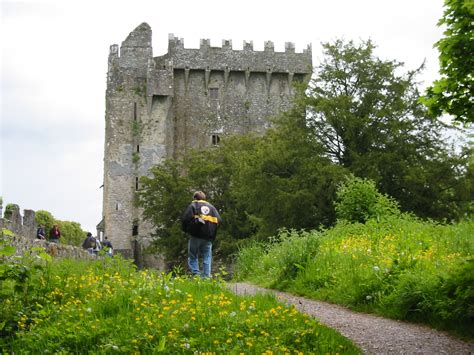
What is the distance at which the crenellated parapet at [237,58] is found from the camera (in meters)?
55.0

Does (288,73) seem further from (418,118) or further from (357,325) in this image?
(357,325)

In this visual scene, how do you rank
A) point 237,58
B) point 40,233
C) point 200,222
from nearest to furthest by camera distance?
point 200,222 → point 40,233 → point 237,58

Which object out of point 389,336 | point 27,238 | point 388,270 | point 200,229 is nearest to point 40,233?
point 27,238

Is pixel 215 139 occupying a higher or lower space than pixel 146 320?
higher

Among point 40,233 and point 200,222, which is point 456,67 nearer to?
point 200,222

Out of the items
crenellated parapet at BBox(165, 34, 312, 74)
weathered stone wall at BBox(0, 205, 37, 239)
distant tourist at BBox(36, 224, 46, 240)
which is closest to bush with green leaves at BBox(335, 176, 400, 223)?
weathered stone wall at BBox(0, 205, 37, 239)

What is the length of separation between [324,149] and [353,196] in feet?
27.0

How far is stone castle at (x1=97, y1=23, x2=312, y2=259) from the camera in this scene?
51781mm

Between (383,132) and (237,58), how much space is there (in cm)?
2889

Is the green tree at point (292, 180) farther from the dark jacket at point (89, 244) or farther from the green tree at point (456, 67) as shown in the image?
the green tree at point (456, 67)

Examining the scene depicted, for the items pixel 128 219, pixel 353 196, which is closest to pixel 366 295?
pixel 353 196

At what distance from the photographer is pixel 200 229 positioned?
12.6 metres

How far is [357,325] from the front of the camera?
898 cm

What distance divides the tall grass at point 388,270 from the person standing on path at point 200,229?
1618mm
